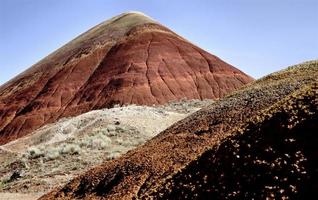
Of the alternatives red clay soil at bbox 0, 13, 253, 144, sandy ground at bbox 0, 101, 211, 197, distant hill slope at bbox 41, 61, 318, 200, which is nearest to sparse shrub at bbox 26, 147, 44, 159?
sandy ground at bbox 0, 101, 211, 197

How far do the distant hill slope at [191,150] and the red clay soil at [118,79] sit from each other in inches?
1476

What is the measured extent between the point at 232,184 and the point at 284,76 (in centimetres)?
1041

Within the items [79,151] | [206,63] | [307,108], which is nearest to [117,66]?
[206,63]

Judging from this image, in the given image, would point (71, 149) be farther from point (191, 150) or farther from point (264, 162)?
point (264, 162)

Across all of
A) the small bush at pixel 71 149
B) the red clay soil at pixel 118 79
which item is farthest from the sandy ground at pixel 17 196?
the red clay soil at pixel 118 79

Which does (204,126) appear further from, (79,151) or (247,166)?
(79,151)

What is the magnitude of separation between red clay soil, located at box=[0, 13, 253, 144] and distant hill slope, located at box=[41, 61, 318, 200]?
37489 millimetres

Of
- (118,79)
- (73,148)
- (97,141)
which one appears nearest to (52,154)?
(73,148)

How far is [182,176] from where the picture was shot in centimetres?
973

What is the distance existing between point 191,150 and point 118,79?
46421 mm

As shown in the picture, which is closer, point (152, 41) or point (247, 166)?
point (247, 166)

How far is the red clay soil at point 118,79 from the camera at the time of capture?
5638 centimetres

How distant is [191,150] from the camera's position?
12742mm

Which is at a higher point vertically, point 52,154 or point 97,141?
point 52,154
